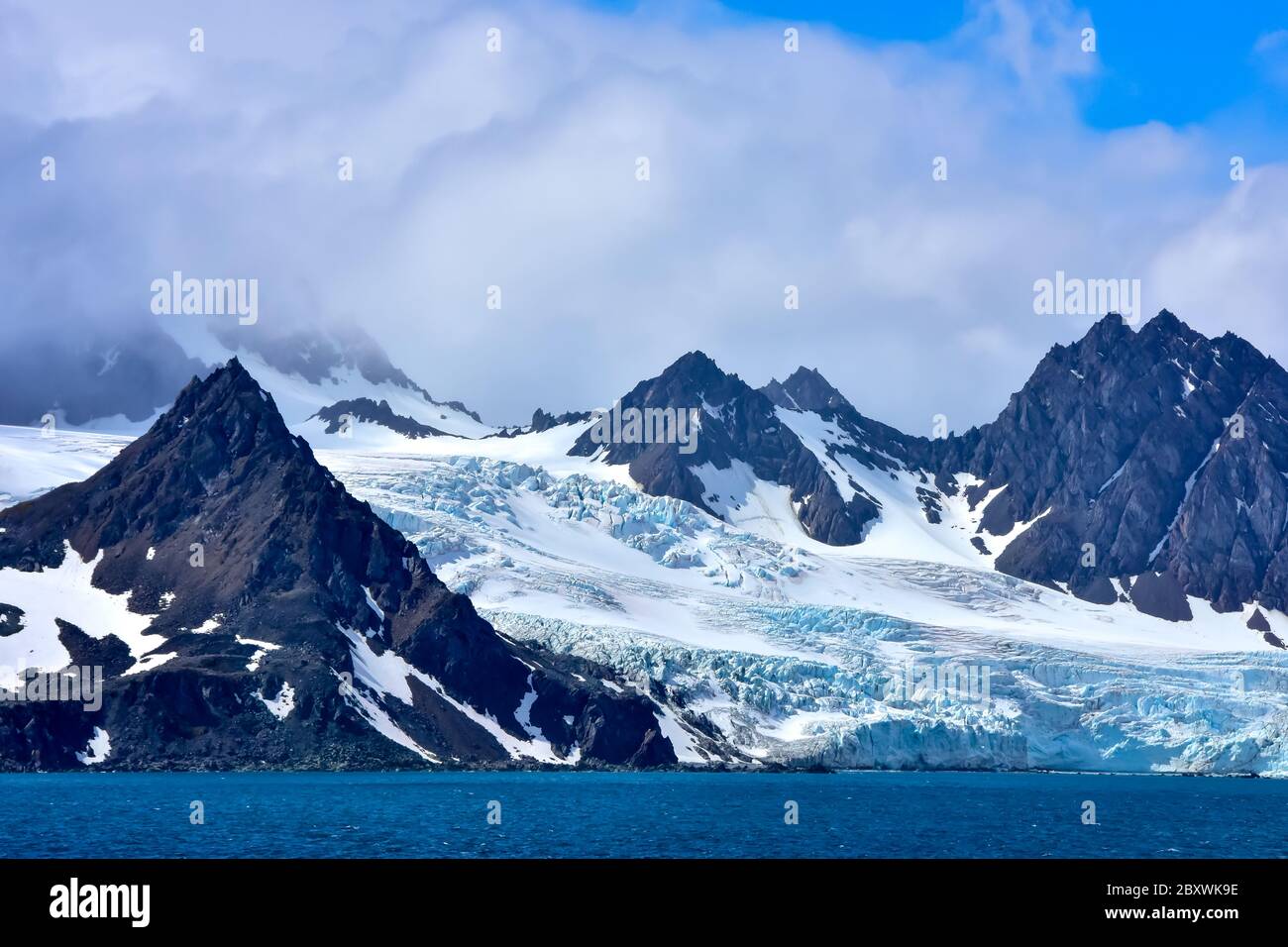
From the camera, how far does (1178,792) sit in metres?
192

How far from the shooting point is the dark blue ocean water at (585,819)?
9594 cm

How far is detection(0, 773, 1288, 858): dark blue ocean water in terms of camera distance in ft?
315

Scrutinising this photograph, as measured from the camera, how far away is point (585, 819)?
119 meters

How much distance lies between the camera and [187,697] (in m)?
197
